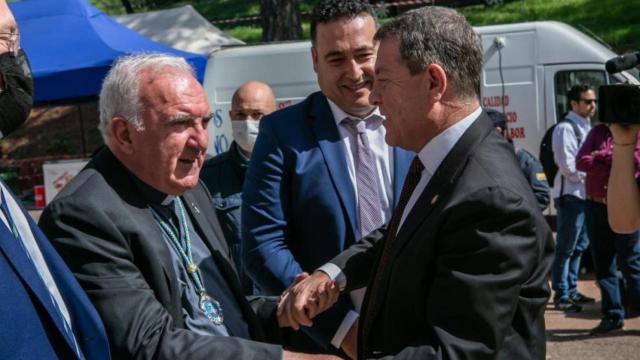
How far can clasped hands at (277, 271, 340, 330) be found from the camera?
2752mm

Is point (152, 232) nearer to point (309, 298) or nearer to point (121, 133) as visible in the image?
point (121, 133)

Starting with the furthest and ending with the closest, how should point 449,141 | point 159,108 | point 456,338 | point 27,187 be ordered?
point 27,187, point 159,108, point 449,141, point 456,338

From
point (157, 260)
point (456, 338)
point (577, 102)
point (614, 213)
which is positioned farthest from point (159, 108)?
point (577, 102)

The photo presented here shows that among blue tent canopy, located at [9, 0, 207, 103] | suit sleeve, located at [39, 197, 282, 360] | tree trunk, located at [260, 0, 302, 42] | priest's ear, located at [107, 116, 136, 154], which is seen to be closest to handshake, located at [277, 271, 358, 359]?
suit sleeve, located at [39, 197, 282, 360]

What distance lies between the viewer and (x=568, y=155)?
356 inches

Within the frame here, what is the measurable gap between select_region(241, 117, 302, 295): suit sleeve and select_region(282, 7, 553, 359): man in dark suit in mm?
640

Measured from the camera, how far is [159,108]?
8.70 ft

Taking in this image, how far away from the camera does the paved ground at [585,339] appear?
7535 millimetres

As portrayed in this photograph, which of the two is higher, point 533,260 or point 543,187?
point 533,260

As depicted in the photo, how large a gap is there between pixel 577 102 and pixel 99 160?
732cm

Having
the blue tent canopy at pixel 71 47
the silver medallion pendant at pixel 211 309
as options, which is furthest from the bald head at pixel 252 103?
the blue tent canopy at pixel 71 47

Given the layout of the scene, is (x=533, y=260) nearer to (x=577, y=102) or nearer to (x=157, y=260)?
(x=157, y=260)

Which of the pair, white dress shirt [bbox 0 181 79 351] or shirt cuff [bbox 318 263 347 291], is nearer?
white dress shirt [bbox 0 181 79 351]

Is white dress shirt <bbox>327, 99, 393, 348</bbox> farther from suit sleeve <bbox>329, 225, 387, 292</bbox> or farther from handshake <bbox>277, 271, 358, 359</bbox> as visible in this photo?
handshake <bbox>277, 271, 358, 359</bbox>
